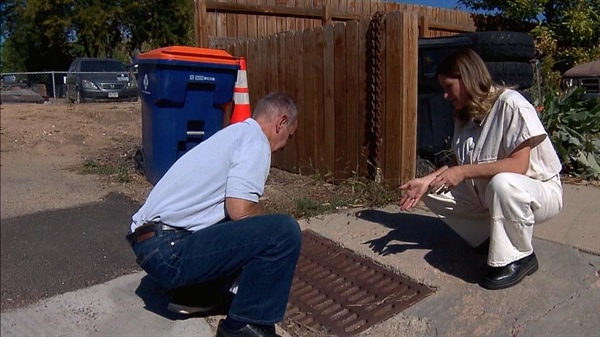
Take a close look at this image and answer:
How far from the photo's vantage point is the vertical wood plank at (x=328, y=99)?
18.3ft

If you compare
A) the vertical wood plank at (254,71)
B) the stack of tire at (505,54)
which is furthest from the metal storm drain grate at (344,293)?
the vertical wood plank at (254,71)

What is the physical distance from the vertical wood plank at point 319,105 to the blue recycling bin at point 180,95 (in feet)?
3.49

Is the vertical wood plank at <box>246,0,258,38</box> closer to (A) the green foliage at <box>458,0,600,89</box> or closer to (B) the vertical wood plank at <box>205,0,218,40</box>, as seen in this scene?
(B) the vertical wood plank at <box>205,0,218,40</box>

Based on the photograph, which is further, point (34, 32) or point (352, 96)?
point (352, 96)

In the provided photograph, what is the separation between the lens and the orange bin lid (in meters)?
4.50

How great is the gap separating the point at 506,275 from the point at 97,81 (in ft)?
7.30

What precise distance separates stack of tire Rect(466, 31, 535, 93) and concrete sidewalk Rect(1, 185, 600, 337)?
185cm

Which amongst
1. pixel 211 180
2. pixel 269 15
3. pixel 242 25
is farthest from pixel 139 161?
pixel 269 15

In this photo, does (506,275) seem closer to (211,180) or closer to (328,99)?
(211,180)

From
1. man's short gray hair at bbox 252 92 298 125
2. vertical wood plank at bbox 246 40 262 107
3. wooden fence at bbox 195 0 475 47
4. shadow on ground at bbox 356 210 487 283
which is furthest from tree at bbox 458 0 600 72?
man's short gray hair at bbox 252 92 298 125

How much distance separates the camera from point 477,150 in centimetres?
327

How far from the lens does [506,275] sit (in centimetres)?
311

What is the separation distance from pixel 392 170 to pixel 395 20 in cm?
122

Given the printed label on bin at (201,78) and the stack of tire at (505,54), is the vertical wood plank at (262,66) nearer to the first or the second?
the printed label on bin at (201,78)
